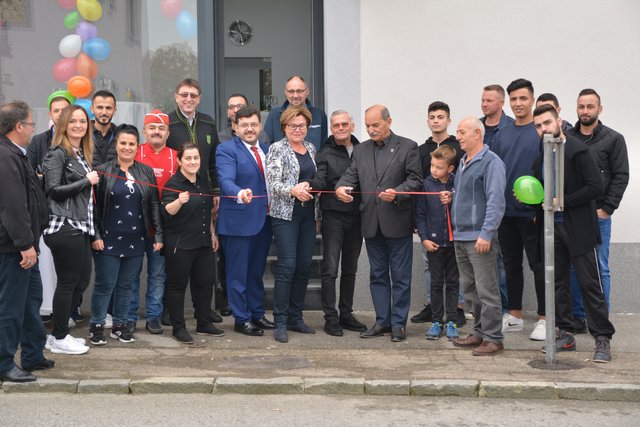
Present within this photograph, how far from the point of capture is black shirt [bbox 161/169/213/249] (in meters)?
8.72

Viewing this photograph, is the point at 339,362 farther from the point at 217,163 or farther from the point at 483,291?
the point at 217,163

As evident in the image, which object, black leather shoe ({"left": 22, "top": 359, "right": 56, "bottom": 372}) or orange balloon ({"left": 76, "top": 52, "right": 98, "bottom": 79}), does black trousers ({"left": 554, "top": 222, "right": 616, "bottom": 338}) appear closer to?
black leather shoe ({"left": 22, "top": 359, "right": 56, "bottom": 372})

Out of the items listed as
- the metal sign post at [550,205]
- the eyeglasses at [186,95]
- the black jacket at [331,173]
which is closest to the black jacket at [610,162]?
the metal sign post at [550,205]

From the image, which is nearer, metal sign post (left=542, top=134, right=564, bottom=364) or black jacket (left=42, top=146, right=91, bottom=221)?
metal sign post (left=542, top=134, right=564, bottom=364)

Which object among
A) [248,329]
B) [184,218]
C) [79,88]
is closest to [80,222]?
[184,218]

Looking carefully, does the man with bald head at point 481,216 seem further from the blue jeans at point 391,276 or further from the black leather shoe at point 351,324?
the black leather shoe at point 351,324

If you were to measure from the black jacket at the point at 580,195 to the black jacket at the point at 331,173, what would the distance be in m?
1.91

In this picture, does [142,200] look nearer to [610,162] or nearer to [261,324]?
[261,324]

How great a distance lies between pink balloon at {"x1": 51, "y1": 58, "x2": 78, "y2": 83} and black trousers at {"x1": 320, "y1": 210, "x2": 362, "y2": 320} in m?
3.48

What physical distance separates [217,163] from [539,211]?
9.58ft

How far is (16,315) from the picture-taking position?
7172 mm

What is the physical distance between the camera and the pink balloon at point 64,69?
10680 mm

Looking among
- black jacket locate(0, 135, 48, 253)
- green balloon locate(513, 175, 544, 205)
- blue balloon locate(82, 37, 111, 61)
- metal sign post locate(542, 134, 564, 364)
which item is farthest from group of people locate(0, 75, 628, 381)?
blue balloon locate(82, 37, 111, 61)

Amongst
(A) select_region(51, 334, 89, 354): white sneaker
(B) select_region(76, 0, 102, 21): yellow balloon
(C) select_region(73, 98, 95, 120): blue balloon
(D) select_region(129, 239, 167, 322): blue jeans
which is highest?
(B) select_region(76, 0, 102, 21): yellow balloon
